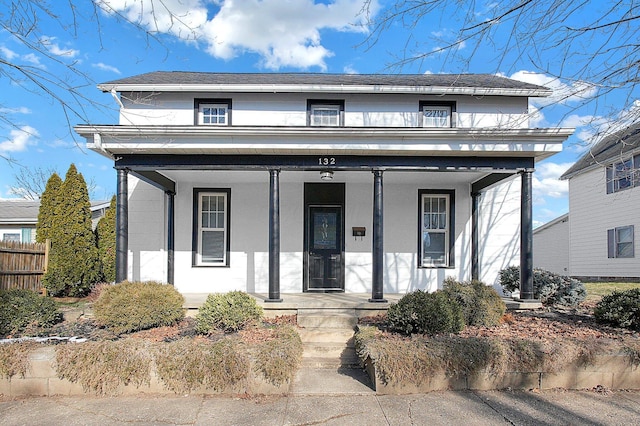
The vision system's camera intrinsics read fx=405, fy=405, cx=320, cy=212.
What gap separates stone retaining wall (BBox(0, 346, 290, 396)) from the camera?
4410 mm

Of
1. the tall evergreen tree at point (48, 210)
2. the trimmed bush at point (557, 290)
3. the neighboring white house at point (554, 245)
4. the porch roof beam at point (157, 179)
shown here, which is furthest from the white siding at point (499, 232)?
the neighboring white house at point (554, 245)

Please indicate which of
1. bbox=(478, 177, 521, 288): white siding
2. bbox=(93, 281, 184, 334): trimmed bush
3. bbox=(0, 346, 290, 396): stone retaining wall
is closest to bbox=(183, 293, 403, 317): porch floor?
bbox=(93, 281, 184, 334): trimmed bush

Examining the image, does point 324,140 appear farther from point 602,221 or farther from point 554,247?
point 554,247

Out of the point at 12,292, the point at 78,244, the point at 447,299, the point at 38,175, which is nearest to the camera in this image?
the point at 447,299

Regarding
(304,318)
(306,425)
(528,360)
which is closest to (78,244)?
(304,318)

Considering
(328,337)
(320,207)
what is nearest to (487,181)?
(320,207)

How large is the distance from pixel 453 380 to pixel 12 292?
635cm

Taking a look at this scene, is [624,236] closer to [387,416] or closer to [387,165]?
[387,165]

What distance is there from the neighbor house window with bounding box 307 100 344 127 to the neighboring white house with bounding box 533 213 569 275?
14747 millimetres

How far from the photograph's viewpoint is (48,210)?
1022 cm

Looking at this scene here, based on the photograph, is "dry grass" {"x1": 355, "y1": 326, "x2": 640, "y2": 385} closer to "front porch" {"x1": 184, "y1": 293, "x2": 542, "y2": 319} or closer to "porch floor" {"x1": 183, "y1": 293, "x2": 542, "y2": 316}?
"front porch" {"x1": 184, "y1": 293, "x2": 542, "y2": 319}

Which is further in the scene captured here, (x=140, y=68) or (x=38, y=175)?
(x=38, y=175)

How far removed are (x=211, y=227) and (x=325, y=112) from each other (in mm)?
3765

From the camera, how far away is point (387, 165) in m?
7.34
